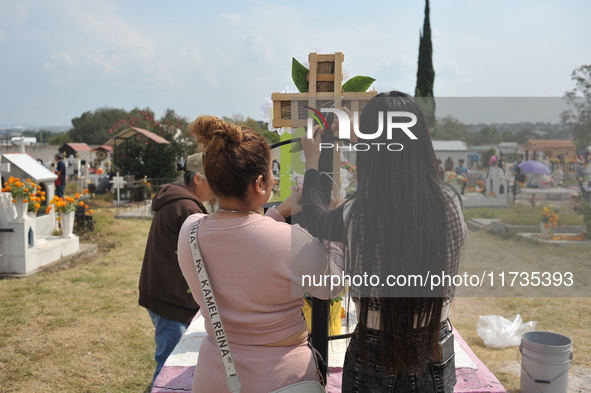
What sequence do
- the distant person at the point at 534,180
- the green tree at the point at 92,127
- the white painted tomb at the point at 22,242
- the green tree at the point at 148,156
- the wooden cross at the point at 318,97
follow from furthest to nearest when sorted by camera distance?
the green tree at the point at 92,127
the green tree at the point at 148,156
the distant person at the point at 534,180
the white painted tomb at the point at 22,242
the wooden cross at the point at 318,97

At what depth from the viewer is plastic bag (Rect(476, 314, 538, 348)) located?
4742mm

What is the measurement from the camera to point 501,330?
4836 mm

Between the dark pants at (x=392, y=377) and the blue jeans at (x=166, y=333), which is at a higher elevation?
the dark pants at (x=392, y=377)

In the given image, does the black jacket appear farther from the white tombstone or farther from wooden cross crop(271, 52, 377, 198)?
the white tombstone

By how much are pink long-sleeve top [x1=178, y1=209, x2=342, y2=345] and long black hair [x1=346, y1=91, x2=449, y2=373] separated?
5.5 inches

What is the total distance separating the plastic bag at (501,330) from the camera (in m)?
4.74

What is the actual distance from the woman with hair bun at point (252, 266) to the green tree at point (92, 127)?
6533 centimetres

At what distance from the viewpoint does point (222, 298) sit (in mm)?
1511

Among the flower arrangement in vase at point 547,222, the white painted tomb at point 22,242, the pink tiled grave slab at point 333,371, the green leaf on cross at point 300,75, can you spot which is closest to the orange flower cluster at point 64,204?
the white painted tomb at point 22,242

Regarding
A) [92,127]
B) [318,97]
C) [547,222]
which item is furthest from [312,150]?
[92,127]

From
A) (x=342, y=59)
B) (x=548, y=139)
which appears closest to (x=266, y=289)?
(x=342, y=59)

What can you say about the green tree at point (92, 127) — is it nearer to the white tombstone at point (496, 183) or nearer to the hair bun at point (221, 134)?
the white tombstone at point (496, 183)

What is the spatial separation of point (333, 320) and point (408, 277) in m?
1.17

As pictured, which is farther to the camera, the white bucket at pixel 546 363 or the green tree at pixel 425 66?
the green tree at pixel 425 66
